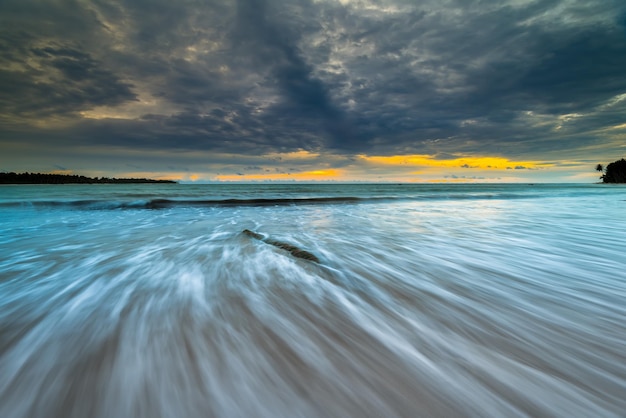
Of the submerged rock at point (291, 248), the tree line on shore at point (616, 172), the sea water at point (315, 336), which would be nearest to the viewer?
the sea water at point (315, 336)

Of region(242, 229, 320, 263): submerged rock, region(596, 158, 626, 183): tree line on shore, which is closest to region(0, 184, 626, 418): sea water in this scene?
region(242, 229, 320, 263): submerged rock

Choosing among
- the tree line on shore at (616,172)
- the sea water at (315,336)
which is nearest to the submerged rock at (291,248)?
the sea water at (315,336)

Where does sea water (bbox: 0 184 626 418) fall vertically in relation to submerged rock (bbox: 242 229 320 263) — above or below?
above

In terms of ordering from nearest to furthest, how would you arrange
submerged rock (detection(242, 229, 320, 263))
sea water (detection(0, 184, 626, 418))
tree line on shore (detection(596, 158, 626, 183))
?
sea water (detection(0, 184, 626, 418)), submerged rock (detection(242, 229, 320, 263)), tree line on shore (detection(596, 158, 626, 183))

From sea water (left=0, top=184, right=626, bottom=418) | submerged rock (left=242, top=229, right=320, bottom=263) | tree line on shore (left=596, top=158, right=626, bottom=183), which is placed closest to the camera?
sea water (left=0, top=184, right=626, bottom=418)

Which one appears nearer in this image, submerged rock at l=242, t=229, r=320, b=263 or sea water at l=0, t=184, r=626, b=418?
sea water at l=0, t=184, r=626, b=418

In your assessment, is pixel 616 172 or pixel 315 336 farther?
pixel 616 172

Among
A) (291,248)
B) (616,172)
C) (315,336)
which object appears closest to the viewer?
(315,336)

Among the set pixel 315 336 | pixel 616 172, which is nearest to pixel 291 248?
pixel 315 336

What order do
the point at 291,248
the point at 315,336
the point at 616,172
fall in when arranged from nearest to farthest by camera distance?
the point at 315,336 < the point at 291,248 < the point at 616,172

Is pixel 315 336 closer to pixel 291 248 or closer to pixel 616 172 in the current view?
pixel 291 248

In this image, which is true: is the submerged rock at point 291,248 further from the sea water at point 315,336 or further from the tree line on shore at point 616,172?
the tree line on shore at point 616,172

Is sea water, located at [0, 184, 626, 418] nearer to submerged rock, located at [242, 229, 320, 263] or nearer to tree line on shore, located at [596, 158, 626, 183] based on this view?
submerged rock, located at [242, 229, 320, 263]

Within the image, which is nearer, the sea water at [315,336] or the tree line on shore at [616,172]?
the sea water at [315,336]
